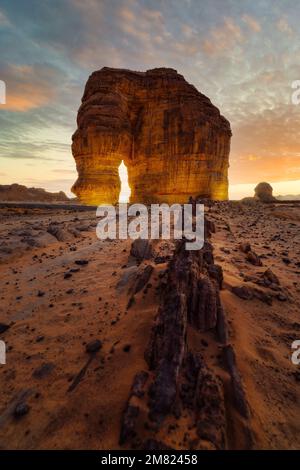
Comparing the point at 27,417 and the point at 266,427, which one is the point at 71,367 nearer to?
the point at 27,417

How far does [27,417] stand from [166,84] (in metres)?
29.1

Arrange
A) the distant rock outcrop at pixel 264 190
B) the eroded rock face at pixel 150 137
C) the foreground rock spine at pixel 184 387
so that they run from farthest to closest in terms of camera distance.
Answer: the distant rock outcrop at pixel 264 190 < the eroded rock face at pixel 150 137 < the foreground rock spine at pixel 184 387

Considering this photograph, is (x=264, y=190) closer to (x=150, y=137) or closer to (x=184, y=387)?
(x=150, y=137)

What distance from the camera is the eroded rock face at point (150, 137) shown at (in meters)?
24.2

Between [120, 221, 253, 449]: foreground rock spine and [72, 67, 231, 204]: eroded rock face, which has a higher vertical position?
[72, 67, 231, 204]: eroded rock face

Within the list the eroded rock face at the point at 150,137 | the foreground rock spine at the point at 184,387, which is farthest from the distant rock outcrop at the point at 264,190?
the foreground rock spine at the point at 184,387

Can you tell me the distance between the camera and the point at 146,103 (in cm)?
2583

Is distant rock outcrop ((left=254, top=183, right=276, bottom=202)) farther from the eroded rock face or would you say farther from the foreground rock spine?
the foreground rock spine

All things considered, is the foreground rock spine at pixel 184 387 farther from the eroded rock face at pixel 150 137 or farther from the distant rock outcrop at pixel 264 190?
the distant rock outcrop at pixel 264 190

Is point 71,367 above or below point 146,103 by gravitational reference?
below

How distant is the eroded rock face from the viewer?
2416 centimetres

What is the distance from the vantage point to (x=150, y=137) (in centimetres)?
2562

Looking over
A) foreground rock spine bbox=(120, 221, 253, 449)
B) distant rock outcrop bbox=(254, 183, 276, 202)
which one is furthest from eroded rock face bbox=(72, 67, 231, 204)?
distant rock outcrop bbox=(254, 183, 276, 202)
